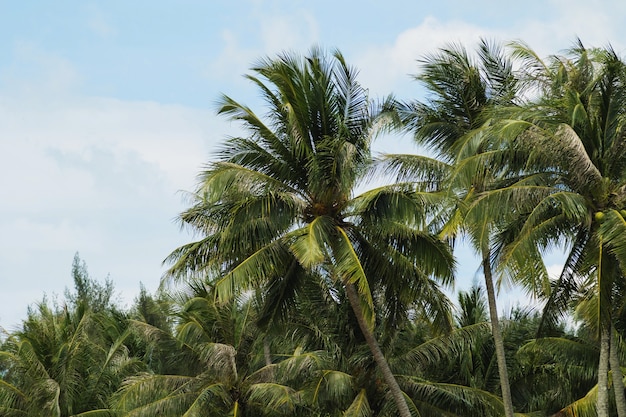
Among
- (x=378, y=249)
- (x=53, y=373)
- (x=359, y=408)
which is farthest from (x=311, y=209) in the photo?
(x=53, y=373)

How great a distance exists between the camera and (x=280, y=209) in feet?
62.2

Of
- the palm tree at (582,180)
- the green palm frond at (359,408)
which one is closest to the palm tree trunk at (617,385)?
the palm tree at (582,180)

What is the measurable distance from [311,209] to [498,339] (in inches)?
214

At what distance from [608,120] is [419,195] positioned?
4.00 metres

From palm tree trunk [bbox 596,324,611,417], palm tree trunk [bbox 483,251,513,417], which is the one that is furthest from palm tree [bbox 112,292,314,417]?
palm tree trunk [bbox 596,324,611,417]

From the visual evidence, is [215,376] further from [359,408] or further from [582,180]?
[582,180]

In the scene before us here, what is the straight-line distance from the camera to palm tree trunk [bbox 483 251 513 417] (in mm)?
20578

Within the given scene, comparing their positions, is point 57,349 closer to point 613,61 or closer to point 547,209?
point 547,209

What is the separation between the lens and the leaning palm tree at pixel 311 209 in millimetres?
18672

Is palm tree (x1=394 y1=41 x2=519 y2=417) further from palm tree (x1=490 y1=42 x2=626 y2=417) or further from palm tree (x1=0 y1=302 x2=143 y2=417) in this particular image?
palm tree (x1=0 y1=302 x2=143 y2=417)

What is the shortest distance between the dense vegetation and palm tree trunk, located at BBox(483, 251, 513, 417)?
0.17ft

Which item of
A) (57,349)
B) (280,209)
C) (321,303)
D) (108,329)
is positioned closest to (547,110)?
(280,209)

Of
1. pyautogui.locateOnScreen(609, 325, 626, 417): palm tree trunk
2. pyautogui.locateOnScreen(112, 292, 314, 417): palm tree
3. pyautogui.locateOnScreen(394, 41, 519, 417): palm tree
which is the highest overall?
pyautogui.locateOnScreen(394, 41, 519, 417): palm tree

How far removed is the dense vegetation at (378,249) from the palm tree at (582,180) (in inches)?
1.6
